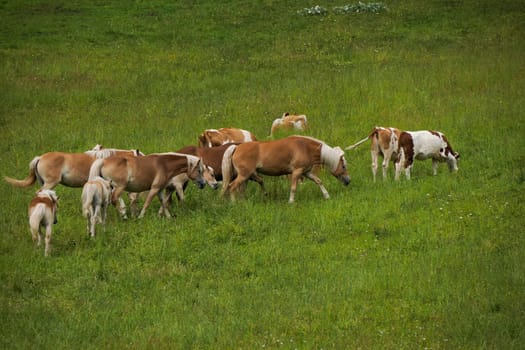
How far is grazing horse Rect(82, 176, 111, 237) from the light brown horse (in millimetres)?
1575

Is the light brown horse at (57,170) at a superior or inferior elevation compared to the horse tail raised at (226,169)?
superior

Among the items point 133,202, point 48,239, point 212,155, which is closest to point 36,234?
point 48,239

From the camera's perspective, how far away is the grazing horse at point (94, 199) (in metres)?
16.8

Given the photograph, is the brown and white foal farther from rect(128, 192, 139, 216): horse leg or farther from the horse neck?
rect(128, 192, 139, 216): horse leg

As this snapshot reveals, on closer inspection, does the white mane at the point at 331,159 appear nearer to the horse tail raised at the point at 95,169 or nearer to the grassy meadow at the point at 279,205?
the grassy meadow at the point at 279,205

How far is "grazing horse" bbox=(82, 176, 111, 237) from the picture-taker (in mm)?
16812

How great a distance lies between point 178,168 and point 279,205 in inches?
85.3

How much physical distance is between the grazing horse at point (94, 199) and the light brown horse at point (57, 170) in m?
1.57

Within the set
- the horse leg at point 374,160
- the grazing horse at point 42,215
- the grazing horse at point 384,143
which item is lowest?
the horse leg at point 374,160

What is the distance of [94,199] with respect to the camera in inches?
667

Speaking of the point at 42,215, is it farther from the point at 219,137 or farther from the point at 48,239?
the point at 219,137

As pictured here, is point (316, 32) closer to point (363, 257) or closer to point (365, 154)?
point (365, 154)

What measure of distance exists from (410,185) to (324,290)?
620cm

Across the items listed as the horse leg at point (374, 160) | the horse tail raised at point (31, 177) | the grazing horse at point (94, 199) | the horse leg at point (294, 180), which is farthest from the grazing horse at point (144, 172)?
the horse leg at point (374, 160)
